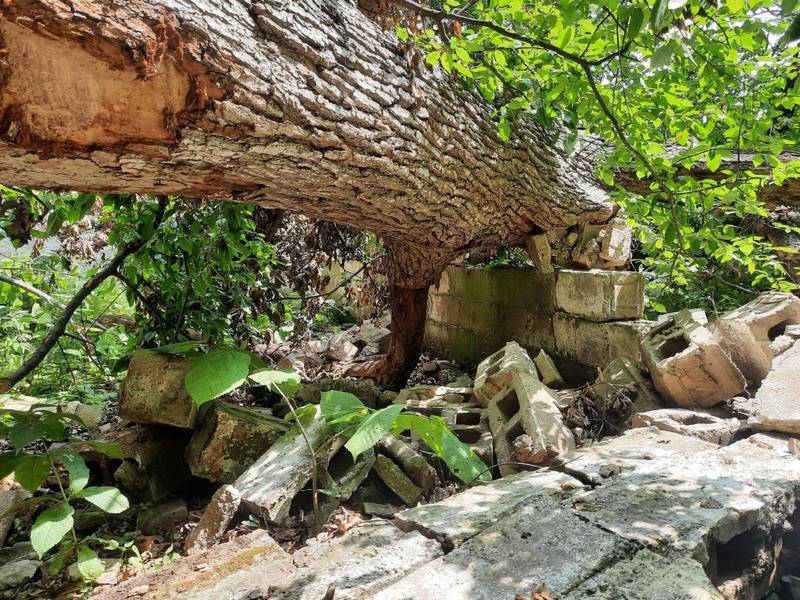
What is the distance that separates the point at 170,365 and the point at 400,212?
5.24ft

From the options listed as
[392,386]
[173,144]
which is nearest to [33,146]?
[173,144]

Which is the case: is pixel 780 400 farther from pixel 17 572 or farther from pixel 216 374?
pixel 17 572

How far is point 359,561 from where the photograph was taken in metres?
1.48

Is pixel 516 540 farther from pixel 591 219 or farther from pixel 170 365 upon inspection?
pixel 591 219

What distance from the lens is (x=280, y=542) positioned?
2.03 meters

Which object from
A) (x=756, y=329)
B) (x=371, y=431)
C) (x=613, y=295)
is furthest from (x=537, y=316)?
(x=371, y=431)

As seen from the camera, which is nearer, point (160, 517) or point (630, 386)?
point (160, 517)

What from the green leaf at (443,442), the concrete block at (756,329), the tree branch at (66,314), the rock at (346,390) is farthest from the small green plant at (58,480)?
the concrete block at (756,329)

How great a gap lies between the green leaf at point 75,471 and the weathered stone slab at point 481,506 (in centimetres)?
128

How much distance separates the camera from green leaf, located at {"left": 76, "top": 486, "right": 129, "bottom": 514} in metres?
1.83

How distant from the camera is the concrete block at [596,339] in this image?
130 inches

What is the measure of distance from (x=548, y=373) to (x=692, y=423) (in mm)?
1033

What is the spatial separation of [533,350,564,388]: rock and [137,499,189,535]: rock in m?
2.46

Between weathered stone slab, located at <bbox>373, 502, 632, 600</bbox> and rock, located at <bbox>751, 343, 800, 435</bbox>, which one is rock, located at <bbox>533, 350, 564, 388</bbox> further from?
weathered stone slab, located at <bbox>373, 502, 632, 600</bbox>
